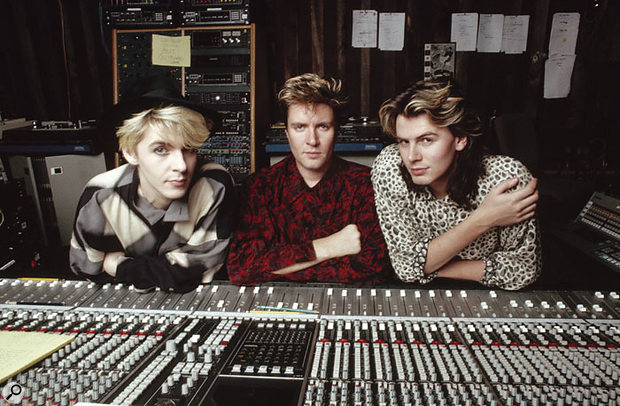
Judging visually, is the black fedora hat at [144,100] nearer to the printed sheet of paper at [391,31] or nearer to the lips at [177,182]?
the lips at [177,182]

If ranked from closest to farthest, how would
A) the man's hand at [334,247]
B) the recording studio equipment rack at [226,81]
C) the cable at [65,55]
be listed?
the man's hand at [334,247] → the recording studio equipment rack at [226,81] → the cable at [65,55]

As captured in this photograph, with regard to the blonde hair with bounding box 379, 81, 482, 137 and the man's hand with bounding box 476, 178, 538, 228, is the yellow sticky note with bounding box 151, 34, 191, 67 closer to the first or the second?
the blonde hair with bounding box 379, 81, 482, 137

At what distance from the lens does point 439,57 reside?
4.29m

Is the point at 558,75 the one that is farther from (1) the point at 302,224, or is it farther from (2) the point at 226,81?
(1) the point at 302,224

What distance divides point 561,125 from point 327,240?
3.83 meters

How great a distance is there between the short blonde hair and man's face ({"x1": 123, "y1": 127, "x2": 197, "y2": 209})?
0.02 metres

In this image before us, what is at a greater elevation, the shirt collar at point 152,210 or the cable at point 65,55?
the cable at point 65,55

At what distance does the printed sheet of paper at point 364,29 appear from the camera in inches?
168

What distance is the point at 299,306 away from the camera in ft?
4.85

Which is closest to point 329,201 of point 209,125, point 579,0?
point 209,125

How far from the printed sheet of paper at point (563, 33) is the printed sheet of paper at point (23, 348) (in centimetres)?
483

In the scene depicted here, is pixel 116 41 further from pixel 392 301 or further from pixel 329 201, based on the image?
pixel 392 301

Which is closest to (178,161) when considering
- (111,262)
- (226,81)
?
(111,262)

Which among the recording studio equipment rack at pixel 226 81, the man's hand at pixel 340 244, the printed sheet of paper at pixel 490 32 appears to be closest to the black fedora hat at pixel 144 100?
the man's hand at pixel 340 244
